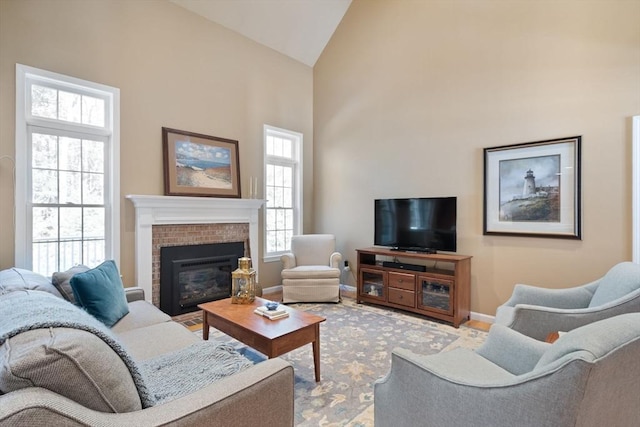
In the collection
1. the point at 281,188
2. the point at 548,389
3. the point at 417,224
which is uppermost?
the point at 281,188

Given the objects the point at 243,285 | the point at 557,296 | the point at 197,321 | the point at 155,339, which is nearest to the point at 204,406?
the point at 155,339

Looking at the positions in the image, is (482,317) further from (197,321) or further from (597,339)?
(197,321)

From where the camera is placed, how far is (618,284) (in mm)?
1987

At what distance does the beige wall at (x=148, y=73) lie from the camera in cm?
293

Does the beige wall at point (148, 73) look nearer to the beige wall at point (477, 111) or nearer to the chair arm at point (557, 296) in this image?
the beige wall at point (477, 111)

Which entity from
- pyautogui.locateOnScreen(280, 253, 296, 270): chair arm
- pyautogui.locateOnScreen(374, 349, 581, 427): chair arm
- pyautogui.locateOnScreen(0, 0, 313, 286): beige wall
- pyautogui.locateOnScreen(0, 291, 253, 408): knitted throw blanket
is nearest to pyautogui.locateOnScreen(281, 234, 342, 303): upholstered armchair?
pyautogui.locateOnScreen(280, 253, 296, 270): chair arm

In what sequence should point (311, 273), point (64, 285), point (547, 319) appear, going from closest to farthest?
1. point (547, 319)
2. point (64, 285)
3. point (311, 273)

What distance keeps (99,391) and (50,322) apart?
26 cm

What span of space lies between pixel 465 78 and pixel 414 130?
2.79 ft

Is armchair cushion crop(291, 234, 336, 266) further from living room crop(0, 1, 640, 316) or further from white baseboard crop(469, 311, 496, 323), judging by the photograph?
white baseboard crop(469, 311, 496, 323)

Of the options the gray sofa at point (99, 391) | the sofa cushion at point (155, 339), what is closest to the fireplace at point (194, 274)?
the sofa cushion at point (155, 339)

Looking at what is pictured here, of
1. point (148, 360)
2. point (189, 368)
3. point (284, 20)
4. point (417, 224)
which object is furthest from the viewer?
point (284, 20)

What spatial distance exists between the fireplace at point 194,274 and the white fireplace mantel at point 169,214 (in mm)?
201

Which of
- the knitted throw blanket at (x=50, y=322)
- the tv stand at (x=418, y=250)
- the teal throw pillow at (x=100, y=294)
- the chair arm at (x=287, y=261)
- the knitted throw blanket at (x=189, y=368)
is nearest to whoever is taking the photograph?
the knitted throw blanket at (x=50, y=322)
